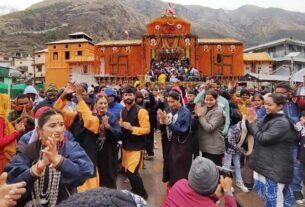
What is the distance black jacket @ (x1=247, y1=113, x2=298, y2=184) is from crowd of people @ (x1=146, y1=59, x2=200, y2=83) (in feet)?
86.5

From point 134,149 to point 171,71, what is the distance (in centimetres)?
2845

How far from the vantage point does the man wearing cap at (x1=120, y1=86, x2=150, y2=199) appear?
17.3ft

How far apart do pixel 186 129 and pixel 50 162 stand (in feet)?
8.67

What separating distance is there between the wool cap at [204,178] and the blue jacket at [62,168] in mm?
814

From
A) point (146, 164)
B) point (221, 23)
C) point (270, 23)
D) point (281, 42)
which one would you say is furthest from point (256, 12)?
point (146, 164)

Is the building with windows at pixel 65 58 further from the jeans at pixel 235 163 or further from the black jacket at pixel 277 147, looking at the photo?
the black jacket at pixel 277 147

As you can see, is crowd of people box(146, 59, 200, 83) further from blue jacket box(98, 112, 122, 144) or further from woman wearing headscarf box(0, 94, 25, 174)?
woman wearing headscarf box(0, 94, 25, 174)

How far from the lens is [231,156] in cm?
606

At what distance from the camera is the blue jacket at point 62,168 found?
98.7 inches

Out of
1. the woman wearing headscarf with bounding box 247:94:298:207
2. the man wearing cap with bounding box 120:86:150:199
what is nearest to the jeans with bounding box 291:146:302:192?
the woman wearing headscarf with bounding box 247:94:298:207

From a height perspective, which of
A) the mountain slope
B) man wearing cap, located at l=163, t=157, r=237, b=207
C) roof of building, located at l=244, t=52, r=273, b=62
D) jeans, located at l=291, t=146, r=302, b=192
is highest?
the mountain slope

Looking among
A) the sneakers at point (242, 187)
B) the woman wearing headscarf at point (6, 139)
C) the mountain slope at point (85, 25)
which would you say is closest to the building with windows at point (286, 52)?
the sneakers at point (242, 187)

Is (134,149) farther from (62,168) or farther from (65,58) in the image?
(65,58)

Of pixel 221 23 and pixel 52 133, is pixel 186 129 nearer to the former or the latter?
pixel 52 133
